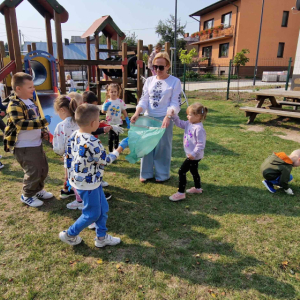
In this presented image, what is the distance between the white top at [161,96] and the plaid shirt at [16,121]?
5.19ft

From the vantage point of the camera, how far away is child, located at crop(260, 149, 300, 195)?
3.88 metres

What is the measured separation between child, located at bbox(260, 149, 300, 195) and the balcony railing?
100 ft

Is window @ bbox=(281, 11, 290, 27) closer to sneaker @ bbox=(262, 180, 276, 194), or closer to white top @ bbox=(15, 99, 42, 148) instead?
sneaker @ bbox=(262, 180, 276, 194)

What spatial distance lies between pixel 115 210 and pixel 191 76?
2797 centimetres

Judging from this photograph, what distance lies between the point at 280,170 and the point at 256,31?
102ft

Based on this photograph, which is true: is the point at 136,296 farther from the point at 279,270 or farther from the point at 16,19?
the point at 16,19

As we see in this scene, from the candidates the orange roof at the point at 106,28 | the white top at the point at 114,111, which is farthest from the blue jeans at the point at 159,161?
the orange roof at the point at 106,28

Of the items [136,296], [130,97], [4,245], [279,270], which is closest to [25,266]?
[4,245]

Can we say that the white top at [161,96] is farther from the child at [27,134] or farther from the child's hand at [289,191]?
the child's hand at [289,191]

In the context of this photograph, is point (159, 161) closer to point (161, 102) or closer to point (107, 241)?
point (161, 102)

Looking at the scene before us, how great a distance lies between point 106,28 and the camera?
10.9 metres

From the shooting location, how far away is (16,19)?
6.85 m

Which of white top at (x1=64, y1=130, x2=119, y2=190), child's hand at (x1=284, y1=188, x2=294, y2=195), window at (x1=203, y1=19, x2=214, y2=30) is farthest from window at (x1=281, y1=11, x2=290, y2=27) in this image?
white top at (x1=64, y1=130, x2=119, y2=190)

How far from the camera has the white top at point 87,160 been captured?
2.34 m
